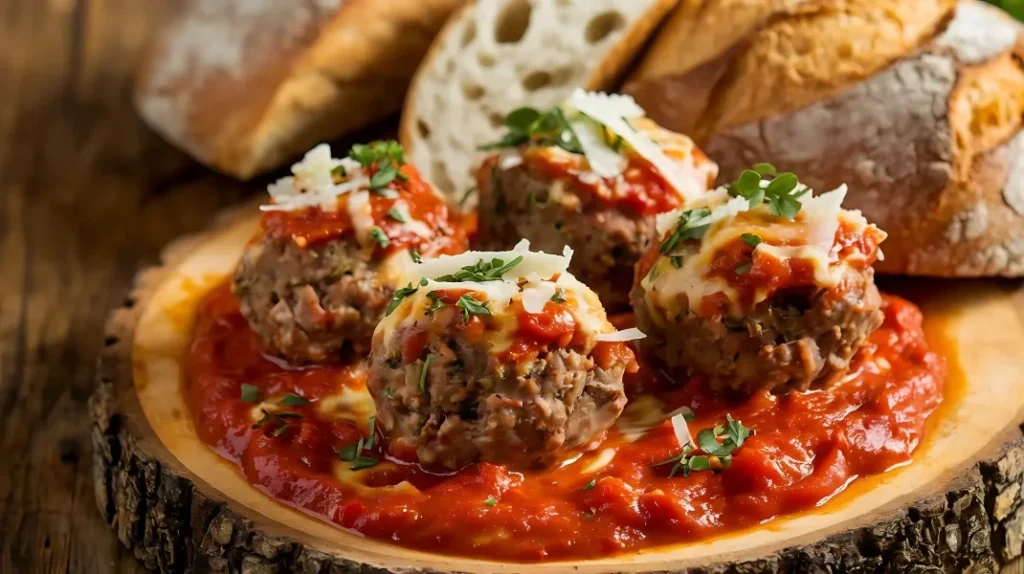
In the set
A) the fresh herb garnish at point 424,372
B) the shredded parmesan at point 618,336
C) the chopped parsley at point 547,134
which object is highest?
the chopped parsley at point 547,134

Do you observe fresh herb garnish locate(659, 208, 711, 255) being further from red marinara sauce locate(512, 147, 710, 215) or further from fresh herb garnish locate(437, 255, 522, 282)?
fresh herb garnish locate(437, 255, 522, 282)

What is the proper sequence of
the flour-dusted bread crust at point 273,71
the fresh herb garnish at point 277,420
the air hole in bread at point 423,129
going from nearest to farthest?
the fresh herb garnish at point 277,420
the air hole in bread at point 423,129
the flour-dusted bread crust at point 273,71

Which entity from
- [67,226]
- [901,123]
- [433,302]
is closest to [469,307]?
[433,302]

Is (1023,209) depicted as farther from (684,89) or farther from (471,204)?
(471,204)

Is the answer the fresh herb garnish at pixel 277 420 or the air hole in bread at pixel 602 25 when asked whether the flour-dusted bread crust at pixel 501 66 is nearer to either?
the air hole in bread at pixel 602 25

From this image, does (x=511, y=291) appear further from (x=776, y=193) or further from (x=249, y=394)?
(x=249, y=394)

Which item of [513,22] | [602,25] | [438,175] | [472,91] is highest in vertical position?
[602,25]

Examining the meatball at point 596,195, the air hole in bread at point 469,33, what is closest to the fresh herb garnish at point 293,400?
the meatball at point 596,195
